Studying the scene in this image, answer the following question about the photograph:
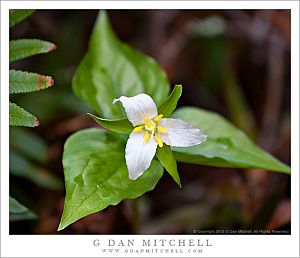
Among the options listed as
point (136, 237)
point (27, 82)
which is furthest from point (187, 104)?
point (27, 82)

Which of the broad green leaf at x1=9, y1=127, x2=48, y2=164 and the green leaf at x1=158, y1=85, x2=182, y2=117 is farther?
the broad green leaf at x1=9, y1=127, x2=48, y2=164

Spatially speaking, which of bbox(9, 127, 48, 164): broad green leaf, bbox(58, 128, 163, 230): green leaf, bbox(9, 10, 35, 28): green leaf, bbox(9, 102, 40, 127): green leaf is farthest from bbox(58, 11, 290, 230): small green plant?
bbox(9, 127, 48, 164): broad green leaf

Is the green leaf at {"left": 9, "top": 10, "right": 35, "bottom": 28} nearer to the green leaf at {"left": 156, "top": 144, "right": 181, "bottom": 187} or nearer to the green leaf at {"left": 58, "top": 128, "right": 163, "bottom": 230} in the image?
the green leaf at {"left": 58, "top": 128, "right": 163, "bottom": 230}

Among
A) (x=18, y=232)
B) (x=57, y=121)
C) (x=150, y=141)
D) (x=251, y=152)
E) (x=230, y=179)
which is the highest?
(x=150, y=141)

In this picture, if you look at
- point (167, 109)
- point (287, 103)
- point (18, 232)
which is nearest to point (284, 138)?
point (287, 103)

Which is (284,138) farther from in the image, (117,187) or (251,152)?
(117,187)

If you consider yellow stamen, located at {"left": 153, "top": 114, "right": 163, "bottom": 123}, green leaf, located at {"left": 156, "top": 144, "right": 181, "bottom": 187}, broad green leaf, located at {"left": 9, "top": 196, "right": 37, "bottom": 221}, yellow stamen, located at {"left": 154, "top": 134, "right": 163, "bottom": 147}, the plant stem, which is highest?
yellow stamen, located at {"left": 153, "top": 114, "right": 163, "bottom": 123}

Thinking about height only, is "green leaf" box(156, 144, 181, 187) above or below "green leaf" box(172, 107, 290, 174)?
above

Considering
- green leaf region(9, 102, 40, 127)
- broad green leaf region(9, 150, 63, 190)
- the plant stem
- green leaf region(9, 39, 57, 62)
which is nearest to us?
green leaf region(9, 102, 40, 127)
